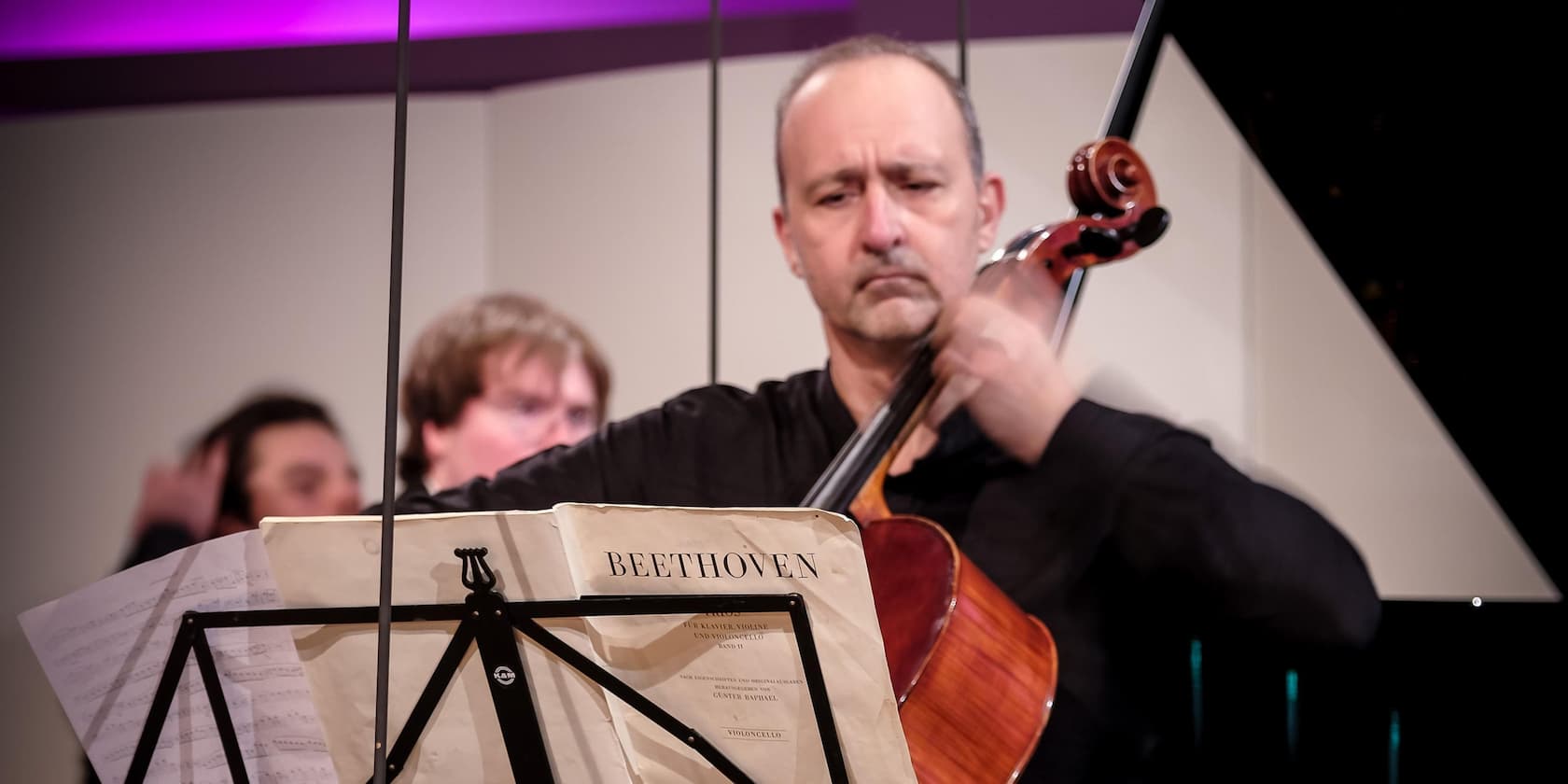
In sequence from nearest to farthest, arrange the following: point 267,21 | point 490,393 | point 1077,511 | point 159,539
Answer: point 1077,511, point 490,393, point 159,539, point 267,21

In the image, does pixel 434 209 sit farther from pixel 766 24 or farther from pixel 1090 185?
pixel 1090 185

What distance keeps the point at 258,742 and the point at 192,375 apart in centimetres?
273

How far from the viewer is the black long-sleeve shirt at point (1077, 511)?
Answer: 1.46 m

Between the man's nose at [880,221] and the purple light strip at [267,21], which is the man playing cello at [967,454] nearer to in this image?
the man's nose at [880,221]

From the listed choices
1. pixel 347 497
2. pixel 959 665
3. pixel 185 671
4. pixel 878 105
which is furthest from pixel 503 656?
pixel 347 497

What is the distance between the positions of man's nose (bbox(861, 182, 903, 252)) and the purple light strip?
1971mm

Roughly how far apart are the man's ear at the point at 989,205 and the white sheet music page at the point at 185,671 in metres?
1.02

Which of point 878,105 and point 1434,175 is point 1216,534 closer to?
point 1434,175

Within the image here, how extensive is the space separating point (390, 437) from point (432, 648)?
0.61ft

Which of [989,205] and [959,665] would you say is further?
[989,205]

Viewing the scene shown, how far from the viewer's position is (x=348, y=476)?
335cm

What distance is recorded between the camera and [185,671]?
1145mm

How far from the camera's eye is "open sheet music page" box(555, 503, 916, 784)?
986 mm

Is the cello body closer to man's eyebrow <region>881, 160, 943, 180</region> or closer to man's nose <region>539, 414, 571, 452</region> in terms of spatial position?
man's eyebrow <region>881, 160, 943, 180</region>
